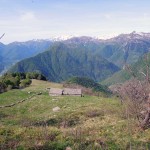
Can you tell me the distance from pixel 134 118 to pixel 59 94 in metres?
33.2

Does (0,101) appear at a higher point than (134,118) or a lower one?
lower

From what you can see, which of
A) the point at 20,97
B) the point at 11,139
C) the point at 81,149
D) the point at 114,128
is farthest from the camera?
the point at 20,97

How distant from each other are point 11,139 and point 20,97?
36.9 metres

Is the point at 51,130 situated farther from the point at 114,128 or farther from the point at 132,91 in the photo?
the point at 132,91

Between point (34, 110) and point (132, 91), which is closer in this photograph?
point (132, 91)

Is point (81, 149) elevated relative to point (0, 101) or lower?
elevated

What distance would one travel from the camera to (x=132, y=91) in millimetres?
23000

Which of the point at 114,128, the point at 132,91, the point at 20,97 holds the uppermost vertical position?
the point at 132,91

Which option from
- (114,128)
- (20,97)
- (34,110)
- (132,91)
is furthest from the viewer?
(20,97)

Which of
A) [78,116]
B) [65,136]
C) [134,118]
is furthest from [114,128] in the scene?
[78,116]

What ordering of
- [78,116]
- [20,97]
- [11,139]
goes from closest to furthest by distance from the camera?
[11,139], [78,116], [20,97]

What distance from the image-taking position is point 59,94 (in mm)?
53500

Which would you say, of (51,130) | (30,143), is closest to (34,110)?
(51,130)

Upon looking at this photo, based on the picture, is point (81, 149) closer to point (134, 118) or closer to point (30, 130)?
point (30, 130)
